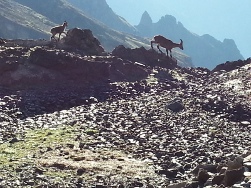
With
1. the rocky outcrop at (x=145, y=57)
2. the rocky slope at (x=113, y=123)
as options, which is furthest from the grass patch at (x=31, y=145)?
the rocky outcrop at (x=145, y=57)

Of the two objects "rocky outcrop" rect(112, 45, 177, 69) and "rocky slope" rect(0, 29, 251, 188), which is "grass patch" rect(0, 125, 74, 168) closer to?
"rocky slope" rect(0, 29, 251, 188)

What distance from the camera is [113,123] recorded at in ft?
82.4

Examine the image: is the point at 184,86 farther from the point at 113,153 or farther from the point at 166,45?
the point at 113,153

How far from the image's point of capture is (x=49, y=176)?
15.8 metres

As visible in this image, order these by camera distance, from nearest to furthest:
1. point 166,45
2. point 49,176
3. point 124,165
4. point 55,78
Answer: point 49,176
point 124,165
point 55,78
point 166,45

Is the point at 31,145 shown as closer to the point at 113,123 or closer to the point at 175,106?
the point at 113,123

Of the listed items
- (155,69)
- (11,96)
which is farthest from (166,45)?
(11,96)

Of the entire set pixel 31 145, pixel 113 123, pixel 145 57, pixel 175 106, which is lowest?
pixel 31 145

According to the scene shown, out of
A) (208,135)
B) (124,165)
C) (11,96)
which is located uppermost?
(208,135)

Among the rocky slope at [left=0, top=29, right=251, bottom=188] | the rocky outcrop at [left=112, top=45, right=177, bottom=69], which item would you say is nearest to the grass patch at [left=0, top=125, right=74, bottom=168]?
the rocky slope at [left=0, top=29, right=251, bottom=188]

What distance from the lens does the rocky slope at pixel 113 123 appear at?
1594 centimetres

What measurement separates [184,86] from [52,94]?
1382 centimetres

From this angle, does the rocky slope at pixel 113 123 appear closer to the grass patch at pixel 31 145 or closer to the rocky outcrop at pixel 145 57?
the grass patch at pixel 31 145

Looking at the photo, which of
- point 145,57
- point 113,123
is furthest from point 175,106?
point 145,57
